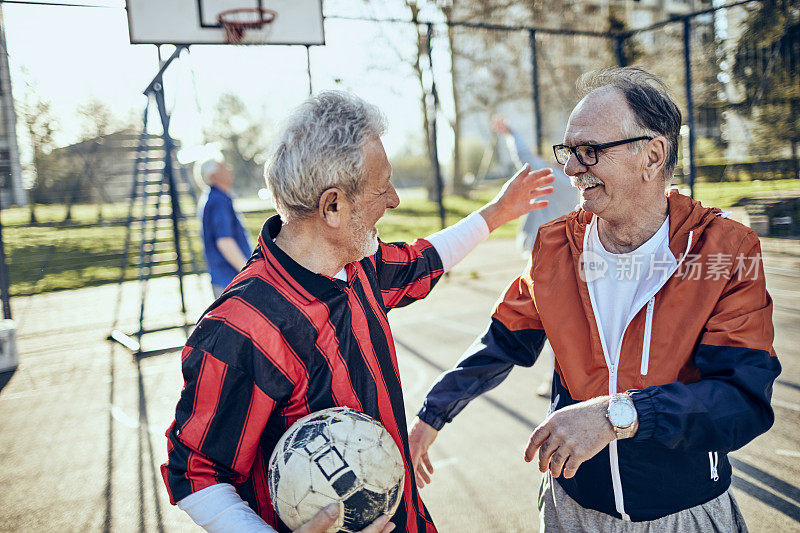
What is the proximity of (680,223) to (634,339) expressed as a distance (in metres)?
0.38

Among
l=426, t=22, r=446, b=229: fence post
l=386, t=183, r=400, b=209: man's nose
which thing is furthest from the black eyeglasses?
l=426, t=22, r=446, b=229: fence post

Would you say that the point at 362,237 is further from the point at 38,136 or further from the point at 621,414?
the point at 38,136

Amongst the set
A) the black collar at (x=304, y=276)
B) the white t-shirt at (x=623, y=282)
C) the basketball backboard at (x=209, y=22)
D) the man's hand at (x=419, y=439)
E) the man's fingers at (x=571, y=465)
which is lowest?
the man's hand at (x=419, y=439)

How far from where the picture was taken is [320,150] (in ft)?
5.00

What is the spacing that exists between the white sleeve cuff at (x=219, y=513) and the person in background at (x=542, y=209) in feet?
10.7

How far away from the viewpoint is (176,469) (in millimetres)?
1389

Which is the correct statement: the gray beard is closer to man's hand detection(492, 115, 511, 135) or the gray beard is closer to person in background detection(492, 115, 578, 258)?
person in background detection(492, 115, 578, 258)

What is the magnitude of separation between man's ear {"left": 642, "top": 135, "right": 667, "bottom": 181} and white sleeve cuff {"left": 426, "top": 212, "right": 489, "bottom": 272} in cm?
68

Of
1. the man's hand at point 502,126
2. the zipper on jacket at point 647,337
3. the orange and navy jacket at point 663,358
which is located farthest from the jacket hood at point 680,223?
the man's hand at point 502,126

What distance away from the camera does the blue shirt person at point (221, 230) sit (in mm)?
5281

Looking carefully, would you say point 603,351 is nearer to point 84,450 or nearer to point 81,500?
point 81,500

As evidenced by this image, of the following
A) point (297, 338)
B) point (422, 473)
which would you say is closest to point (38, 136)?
point (422, 473)

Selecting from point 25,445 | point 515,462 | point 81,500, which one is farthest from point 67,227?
point 515,462

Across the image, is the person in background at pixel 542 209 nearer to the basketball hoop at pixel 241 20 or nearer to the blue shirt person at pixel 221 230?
the blue shirt person at pixel 221 230
